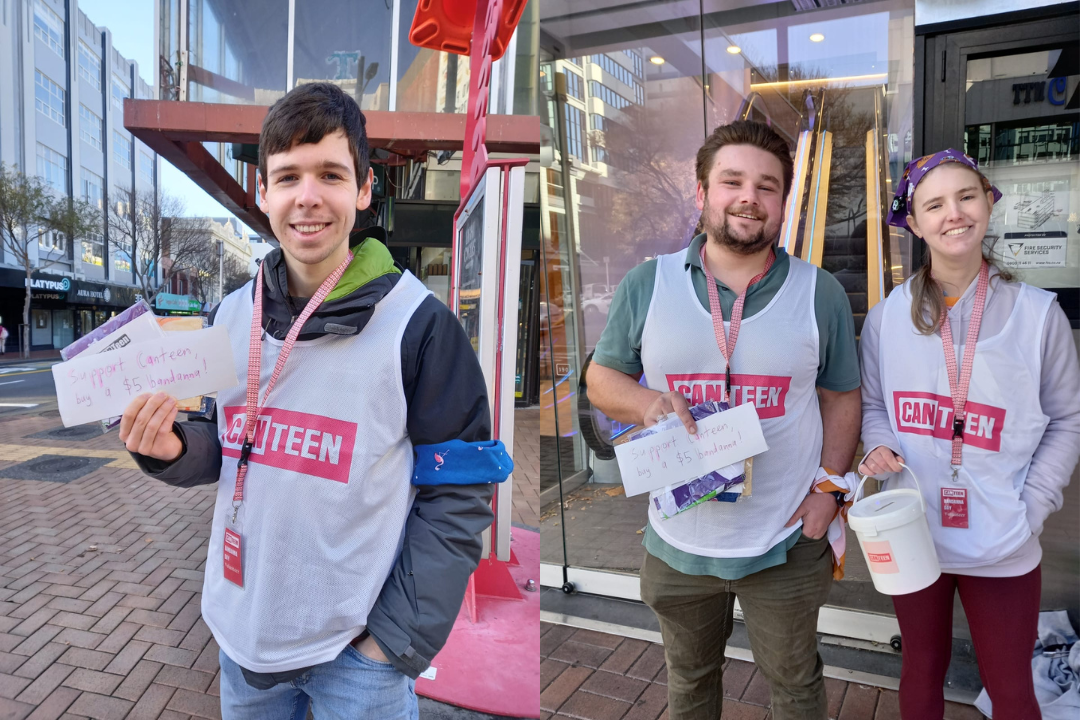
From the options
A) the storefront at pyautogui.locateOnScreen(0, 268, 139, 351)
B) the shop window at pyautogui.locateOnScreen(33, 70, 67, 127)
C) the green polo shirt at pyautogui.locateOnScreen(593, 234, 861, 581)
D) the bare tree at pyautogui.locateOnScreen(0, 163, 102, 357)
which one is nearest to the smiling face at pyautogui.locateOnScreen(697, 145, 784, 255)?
the green polo shirt at pyautogui.locateOnScreen(593, 234, 861, 581)

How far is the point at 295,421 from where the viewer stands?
1.35 metres

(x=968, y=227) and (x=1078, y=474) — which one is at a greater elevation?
(x=968, y=227)

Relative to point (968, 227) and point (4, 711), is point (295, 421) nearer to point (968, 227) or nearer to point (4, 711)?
point (968, 227)

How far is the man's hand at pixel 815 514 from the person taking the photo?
6.07 ft

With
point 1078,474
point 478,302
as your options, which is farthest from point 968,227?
point 478,302

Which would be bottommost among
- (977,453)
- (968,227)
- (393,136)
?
(977,453)

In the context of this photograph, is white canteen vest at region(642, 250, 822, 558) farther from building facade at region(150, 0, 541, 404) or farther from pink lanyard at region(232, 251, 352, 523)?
building facade at region(150, 0, 541, 404)

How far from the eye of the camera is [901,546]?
1758 mm

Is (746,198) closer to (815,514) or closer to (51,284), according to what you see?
(815,514)

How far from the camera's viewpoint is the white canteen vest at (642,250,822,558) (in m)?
1.84

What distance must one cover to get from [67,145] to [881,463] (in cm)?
3825

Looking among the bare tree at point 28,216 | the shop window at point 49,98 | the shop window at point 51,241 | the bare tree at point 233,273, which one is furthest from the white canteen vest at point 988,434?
the bare tree at point 233,273

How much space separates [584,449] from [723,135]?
263 cm

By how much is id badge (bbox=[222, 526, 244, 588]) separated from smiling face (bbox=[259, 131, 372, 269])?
566 millimetres
